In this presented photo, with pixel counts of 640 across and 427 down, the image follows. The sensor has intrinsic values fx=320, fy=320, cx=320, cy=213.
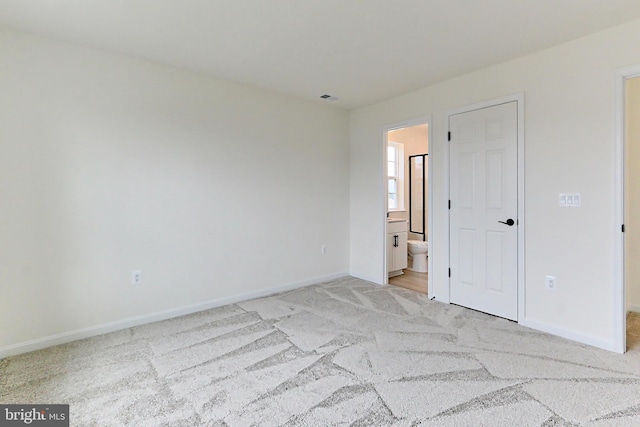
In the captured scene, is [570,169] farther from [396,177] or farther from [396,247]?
[396,177]

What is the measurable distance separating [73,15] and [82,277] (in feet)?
6.67

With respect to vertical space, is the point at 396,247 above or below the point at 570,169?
below

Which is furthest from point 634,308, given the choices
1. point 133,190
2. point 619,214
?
point 133,190

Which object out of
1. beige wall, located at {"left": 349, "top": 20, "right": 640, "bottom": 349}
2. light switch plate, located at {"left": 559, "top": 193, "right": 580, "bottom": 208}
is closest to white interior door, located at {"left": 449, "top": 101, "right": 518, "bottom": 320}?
beige wall, located at {"left": 349, "top": 20, "right": 640, "bottom": 349}

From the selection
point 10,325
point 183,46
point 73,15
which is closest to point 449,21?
point 183,46

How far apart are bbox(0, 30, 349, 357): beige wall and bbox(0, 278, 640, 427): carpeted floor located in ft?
1.29

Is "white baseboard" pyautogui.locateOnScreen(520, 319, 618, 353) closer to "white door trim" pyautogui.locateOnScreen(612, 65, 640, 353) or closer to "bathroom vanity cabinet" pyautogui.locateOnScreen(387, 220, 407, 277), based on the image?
"white door trim" pyautogui.locateOnScreen(612, 65, 640, 353)

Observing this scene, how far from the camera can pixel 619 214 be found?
2.44 metres

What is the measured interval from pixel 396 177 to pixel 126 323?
4600mm

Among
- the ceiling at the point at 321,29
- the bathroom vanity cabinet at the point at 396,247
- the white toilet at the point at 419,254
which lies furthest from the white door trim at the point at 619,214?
the white toilet at the point at 419,254

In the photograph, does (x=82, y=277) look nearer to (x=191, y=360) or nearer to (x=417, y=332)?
(x=191, y=360)

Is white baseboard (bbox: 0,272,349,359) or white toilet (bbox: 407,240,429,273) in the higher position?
white toilet (bbox: 407,240,429,273)

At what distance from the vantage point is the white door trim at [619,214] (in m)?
2.41

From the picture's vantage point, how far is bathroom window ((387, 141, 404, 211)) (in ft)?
19.0
